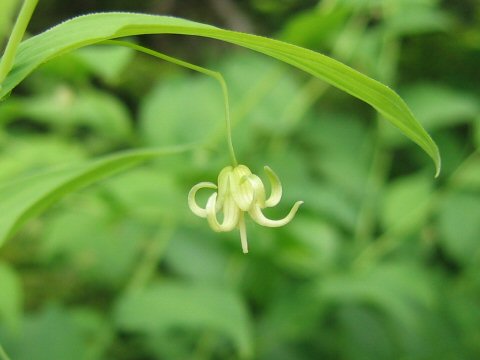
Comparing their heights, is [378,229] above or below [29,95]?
below

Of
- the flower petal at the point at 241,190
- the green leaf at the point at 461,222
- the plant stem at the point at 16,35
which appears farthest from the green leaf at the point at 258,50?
the green leaf at the point at 461,222

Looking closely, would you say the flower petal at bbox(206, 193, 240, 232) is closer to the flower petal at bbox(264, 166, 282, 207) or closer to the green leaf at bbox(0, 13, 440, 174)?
the flower petal at bbox(264, 166, 282, 207)

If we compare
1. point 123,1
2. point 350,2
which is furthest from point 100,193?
point 123,1

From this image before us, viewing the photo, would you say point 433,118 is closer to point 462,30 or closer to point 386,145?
point 386,145

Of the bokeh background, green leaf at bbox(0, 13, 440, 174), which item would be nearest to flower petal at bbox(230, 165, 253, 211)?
green leaf at bbox(0, 13, 440, 174)

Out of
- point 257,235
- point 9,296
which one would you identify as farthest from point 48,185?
point 257,235

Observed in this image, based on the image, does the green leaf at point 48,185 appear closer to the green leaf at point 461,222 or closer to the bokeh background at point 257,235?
the bokeh background at point 257,235
